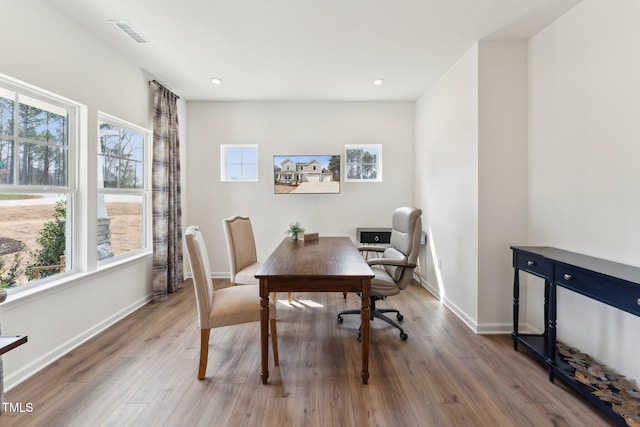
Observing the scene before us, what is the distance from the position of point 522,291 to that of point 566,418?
3.93 feet

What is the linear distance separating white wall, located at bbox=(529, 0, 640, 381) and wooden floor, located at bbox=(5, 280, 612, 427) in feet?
1.65

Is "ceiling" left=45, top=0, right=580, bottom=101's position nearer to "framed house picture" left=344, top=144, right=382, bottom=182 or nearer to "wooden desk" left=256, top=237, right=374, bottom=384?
"framed house picture" left=344, top=144, right=382, bottom=182

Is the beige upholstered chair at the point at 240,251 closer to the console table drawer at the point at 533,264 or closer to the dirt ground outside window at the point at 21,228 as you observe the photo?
the dirt ground outside window at the point at 21,228

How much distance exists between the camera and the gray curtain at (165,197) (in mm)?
3377

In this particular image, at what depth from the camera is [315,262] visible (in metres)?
2.12

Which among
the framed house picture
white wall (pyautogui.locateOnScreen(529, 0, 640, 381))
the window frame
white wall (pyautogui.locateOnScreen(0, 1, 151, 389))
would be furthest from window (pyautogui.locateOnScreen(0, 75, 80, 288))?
white wall (pyautogui.locateOnScreen(529, 0, 640, 381))

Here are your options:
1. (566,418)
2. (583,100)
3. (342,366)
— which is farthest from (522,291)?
(342,366)

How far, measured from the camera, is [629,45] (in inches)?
68.5

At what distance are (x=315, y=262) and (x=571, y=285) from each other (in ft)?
5.35

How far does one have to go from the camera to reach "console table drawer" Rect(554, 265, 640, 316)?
1.40 meters

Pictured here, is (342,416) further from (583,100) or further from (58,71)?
(58,71)

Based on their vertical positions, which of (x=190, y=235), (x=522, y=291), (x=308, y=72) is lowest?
(x=522, y=291)

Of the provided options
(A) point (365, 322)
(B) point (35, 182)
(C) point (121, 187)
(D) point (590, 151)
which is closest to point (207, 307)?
(A) point (365, 322)

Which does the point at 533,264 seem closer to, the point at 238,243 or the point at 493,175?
the point at 493,175
